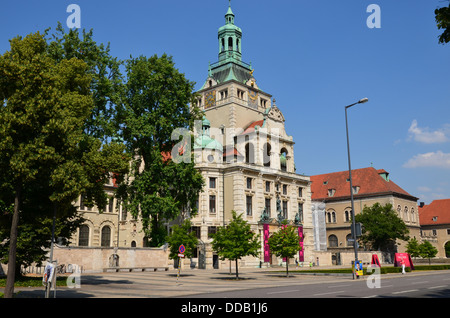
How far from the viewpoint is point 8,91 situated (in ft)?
57.7

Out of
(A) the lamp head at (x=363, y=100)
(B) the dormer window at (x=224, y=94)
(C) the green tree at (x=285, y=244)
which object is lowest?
(C) the green tree at (x=285, y=244)

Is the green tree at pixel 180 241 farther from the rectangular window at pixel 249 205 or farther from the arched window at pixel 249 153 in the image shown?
the arched window at pixel 249 153

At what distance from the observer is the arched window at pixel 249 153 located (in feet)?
190

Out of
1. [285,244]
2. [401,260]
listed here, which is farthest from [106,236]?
[401,260]

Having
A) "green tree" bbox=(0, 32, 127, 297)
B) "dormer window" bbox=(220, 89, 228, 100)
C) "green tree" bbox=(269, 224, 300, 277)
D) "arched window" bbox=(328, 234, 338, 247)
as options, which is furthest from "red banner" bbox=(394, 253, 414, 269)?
"arched window" bbox=(328, 234, 338, 247)

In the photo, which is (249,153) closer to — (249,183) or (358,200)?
(249,183)

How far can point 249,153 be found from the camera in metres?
58.3

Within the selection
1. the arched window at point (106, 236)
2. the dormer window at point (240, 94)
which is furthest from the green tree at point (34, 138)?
the dormer window at point (240, 94)

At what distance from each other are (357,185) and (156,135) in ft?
180

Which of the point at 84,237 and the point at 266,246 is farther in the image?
the point at 84,237

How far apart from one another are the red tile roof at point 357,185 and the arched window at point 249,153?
3126 centimetres

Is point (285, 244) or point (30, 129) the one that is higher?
point (30, 129)
